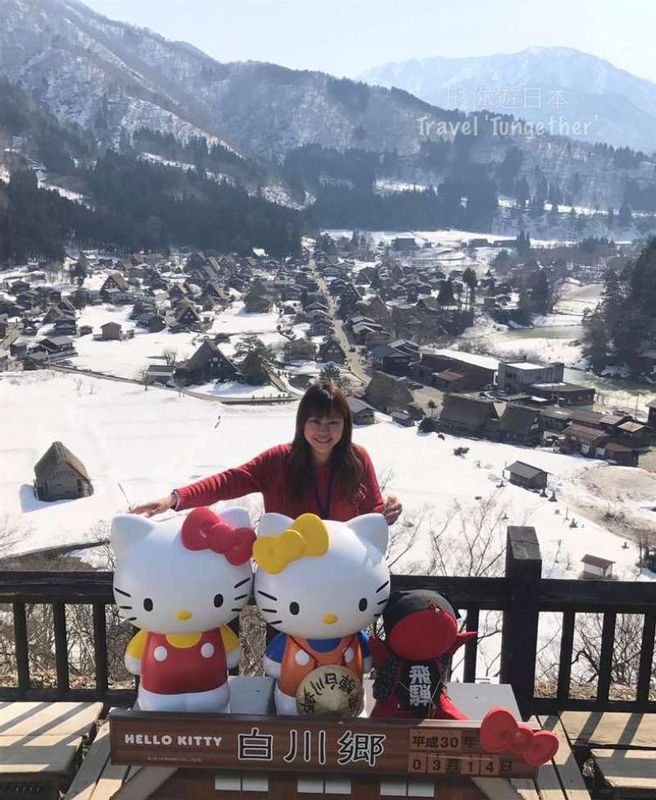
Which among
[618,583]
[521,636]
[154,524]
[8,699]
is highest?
[154,524]

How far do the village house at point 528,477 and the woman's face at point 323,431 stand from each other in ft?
59.7

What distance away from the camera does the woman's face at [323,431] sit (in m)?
2.50

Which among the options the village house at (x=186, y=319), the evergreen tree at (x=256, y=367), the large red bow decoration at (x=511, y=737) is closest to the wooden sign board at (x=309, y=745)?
the large red bow decoration at (x=511, y=737)

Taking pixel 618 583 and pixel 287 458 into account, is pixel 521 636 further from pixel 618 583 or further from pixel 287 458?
pixel 287 458

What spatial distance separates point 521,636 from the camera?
116 inches

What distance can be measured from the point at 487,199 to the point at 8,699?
141 m

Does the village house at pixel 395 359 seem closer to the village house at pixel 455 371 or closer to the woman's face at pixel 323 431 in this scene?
the village house at pixel 455 371

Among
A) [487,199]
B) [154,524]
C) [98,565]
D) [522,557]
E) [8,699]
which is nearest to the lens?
[154,524]

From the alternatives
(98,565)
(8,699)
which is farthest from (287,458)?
(98,565)

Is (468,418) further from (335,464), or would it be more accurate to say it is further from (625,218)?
(625,218)

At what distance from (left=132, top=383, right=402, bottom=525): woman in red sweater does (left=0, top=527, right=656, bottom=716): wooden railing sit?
481mm

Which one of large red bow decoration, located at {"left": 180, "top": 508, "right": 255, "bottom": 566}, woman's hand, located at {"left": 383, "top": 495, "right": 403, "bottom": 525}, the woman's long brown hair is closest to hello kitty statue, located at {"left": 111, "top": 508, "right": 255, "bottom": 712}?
large red bow decoration, located at {"left": 180, "top": 508, "right": 255, "bottom": 566}

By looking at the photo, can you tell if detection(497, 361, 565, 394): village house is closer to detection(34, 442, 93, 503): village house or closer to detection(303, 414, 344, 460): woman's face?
detection(34, 442, 93, 503): village house

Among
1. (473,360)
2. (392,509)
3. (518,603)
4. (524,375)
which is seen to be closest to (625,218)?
(473,360)
